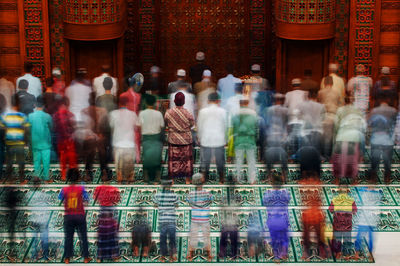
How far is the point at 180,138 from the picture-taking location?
41.4 ft

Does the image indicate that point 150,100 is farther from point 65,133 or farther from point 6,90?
point 6,90

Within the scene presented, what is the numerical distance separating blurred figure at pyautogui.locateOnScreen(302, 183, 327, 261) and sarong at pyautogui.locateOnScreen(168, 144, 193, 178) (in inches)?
95.3

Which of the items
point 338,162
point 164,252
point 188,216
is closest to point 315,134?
point 338,162

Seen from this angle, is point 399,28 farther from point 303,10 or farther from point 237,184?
point 237,184

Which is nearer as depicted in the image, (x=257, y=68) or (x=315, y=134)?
(x=315, y=134)

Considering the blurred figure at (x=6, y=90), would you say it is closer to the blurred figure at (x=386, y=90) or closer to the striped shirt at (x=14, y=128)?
the striped shirt at (x=14, y=128)

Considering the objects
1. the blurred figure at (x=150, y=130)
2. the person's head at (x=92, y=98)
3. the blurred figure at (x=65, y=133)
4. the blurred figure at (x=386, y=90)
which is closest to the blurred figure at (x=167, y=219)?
the blurred figure at (x=150, y=130)

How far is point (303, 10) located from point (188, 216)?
5.54 metres

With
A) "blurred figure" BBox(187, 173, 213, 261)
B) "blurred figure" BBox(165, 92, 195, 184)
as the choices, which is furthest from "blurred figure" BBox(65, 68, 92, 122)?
"blurred figure" BBox(187, 173, 213, 261)

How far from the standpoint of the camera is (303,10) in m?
15.7

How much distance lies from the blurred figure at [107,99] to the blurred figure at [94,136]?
0.39 feet

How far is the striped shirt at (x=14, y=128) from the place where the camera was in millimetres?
12445

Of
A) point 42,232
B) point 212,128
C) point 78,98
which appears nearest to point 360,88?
point 212,128

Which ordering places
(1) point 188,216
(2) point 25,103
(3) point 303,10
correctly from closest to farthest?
(1) point 188,216 → (2) point 25,103 → (3) point 303,10
